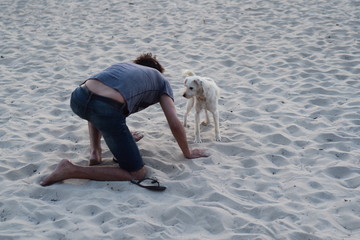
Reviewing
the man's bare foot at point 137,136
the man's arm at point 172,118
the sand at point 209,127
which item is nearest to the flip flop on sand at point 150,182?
the sand at point 209,127

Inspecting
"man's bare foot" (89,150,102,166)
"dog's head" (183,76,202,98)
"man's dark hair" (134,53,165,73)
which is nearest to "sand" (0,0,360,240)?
"man's bare foot" (89,150,102,166)

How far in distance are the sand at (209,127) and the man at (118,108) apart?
13 cm

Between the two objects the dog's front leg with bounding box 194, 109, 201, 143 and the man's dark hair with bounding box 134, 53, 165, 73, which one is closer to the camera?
the man's dark hair with bounding box 134, 53, 165, 73

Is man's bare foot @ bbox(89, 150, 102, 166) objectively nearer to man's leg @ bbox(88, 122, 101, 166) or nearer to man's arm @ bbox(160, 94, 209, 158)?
man's leg @ bbox(88, 122, 101, 166)

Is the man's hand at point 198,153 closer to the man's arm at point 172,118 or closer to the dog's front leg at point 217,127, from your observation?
the man's arm at point 172,118

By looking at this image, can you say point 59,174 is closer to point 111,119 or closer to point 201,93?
point 111,119

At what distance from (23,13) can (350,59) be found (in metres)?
7.30

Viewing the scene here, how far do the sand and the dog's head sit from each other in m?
0.59

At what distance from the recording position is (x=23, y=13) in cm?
990

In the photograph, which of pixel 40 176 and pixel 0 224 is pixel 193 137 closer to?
pixel 40 176

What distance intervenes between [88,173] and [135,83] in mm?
947

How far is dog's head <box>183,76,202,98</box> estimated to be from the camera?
4.58 meters

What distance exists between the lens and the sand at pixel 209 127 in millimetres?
3402

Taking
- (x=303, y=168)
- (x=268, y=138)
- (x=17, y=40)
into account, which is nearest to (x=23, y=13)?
(x=17, y=40)
